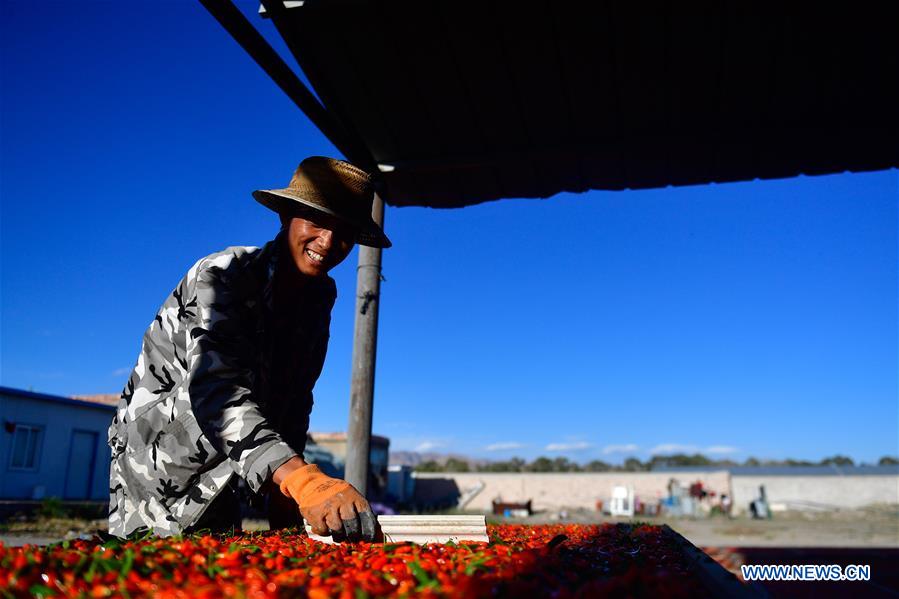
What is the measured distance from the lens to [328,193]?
2377 millimetres

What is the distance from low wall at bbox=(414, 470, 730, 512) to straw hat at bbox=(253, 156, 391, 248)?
3493 centimetres

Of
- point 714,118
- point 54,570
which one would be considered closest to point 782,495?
point 714,118

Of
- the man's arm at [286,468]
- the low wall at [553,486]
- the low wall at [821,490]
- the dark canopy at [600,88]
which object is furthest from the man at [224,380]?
the low wall at [821,490]

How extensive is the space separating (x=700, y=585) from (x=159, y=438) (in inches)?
68.2

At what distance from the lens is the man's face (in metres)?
2.34

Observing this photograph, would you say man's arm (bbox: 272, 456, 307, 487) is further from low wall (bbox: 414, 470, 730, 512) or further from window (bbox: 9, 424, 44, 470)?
low wall (bbox: 414, 470, 730, 512)

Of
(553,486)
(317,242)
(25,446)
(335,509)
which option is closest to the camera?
(335,509)

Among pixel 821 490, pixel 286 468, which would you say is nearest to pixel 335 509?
pixel 286 468

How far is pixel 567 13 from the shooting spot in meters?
3.15

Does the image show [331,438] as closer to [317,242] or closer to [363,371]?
[363,371]

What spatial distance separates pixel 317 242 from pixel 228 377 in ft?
1.86

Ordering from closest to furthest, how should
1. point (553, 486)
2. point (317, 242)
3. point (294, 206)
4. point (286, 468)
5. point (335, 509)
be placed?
1. point (335, 509)
2. point (286, 468)
3. point (317, 242)
4. point (294, 206)
5. point (553, 486)

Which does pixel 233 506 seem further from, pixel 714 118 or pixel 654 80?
pixel 714 118

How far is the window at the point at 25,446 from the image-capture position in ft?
57.0
